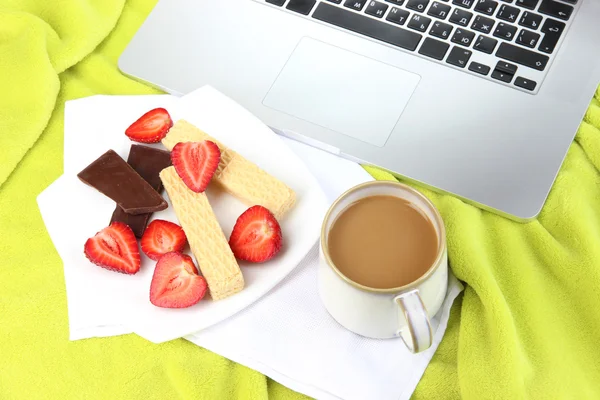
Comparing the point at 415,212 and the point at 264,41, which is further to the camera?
the point at 264,41

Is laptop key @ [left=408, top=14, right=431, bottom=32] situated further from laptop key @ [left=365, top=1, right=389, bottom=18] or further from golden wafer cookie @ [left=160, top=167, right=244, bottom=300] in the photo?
golden wafer cookie @ [left=160, top=167, right=244, bottom=300]

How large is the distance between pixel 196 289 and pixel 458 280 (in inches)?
10.3

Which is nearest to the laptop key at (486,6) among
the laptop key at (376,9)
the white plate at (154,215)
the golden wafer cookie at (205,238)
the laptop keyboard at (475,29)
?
the laptop keyboard at (475,29)

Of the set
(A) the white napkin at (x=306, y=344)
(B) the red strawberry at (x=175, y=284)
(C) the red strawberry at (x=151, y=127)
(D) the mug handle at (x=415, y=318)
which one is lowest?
(A) the white napkin at (x=306, y=344)

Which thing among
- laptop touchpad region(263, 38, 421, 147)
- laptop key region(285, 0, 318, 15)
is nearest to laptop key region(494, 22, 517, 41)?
laptop touchpad region(263, 38, 421, 147)

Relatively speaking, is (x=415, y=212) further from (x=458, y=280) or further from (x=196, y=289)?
(x=196, y=289)

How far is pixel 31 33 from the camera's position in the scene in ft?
3.08

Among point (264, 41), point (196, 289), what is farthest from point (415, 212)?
point (264, 41)

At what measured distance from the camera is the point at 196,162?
799 mm

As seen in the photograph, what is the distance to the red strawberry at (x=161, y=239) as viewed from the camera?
772 millimetres

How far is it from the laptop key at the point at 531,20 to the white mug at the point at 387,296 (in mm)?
307

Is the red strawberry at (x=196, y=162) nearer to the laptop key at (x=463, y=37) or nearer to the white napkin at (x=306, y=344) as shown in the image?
the white napkin at (x=306, y=344)

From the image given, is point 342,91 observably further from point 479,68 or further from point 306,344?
point 306,344

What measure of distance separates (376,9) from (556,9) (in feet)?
0.69
